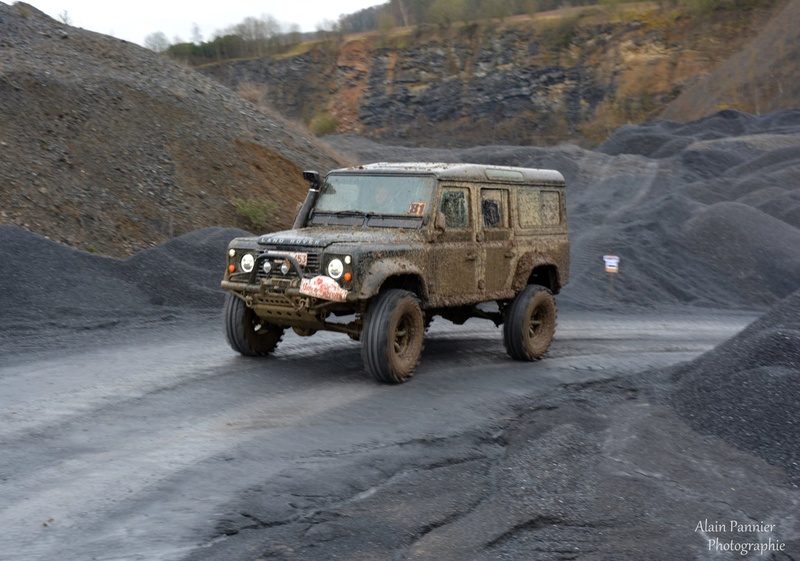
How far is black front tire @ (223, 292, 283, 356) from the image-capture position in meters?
10.1

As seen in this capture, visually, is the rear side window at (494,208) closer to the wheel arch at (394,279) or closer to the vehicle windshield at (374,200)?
the vehicle windshield at (374,200)

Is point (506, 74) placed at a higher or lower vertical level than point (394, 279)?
higher

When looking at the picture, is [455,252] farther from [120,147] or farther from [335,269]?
[120,147]

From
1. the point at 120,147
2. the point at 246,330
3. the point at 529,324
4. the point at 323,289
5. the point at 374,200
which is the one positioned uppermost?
the point at 120,147

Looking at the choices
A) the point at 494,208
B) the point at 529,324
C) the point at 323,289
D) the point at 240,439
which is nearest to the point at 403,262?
the point at 323,289

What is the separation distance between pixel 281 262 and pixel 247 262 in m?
0.51

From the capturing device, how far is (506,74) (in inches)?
2640

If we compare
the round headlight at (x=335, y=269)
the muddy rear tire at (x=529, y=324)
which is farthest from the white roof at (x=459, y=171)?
the round headlight at (x=335, y=269)

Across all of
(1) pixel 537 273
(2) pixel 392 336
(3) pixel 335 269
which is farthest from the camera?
(1) pixel 537 273

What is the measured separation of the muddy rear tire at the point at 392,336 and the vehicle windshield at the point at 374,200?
977 millimetres

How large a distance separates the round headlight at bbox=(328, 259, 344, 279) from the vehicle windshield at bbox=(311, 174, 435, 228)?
3.96ft

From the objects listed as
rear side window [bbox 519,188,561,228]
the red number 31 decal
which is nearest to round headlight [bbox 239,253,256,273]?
the red number 31 decal

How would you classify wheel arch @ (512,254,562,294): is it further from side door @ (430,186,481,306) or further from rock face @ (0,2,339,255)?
rock face @ (0,2,339,255)

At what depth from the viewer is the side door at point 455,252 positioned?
9742mm
